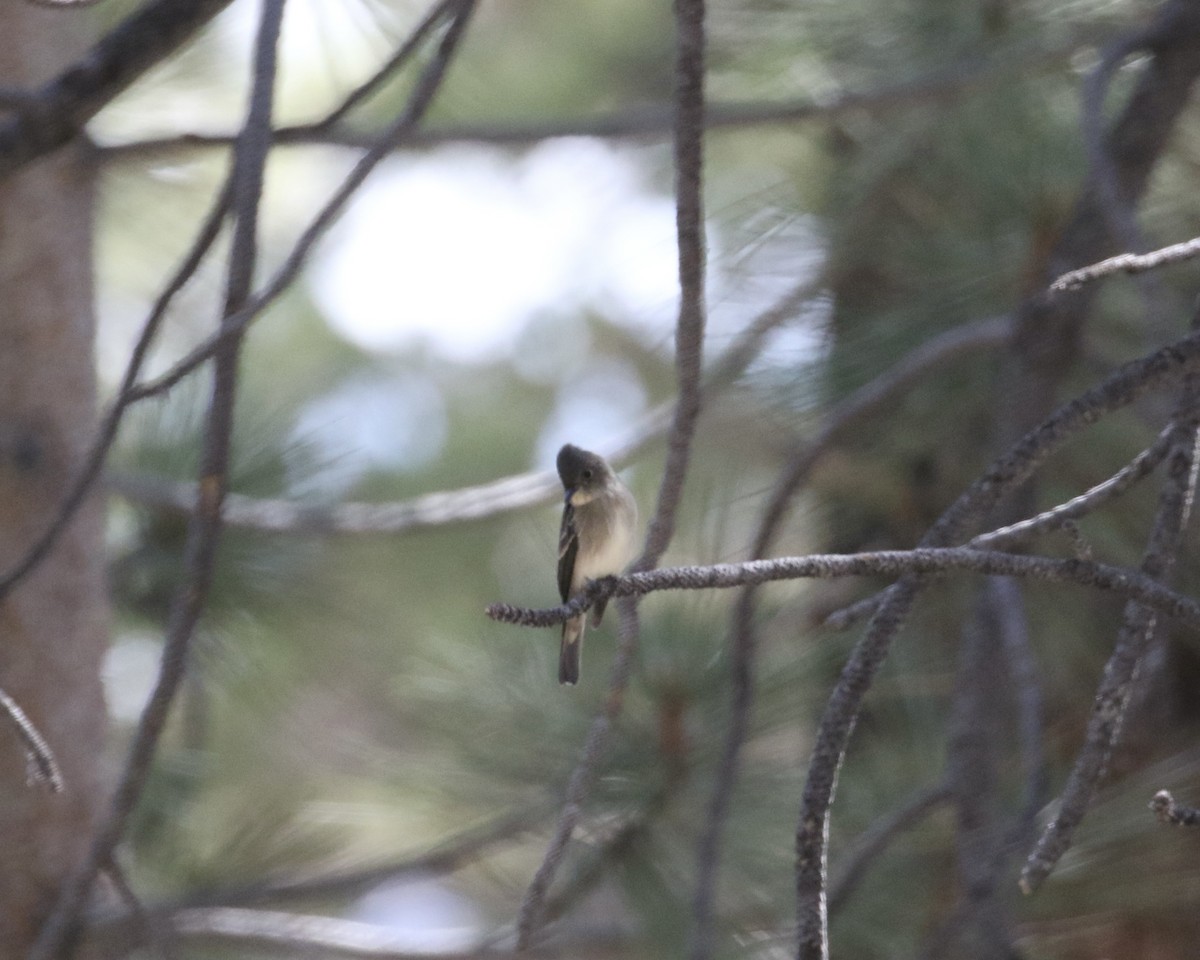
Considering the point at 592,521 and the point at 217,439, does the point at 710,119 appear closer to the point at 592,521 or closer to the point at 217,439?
the point at 592,521

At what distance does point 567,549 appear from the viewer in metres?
2.34

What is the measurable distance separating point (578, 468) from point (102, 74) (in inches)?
35.5

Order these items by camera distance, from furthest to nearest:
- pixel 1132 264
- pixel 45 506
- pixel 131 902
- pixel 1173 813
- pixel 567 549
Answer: pixel 567 549, pixel 45 506, pixel 131 902, pixel 1132 264, pixel 1173 813

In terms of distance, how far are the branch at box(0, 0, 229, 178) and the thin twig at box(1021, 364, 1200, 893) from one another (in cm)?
105

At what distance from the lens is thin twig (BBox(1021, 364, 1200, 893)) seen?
1129 mm

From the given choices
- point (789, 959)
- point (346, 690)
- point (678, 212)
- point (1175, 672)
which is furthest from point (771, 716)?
point (346, 690)

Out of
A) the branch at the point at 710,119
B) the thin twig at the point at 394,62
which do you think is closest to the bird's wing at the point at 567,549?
the branch at the point at 710,119

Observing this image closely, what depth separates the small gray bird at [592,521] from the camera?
219 centimetres

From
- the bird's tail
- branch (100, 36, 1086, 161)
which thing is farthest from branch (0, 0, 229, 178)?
the bird's tail

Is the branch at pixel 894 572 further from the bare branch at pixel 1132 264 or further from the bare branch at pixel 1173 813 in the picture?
the bare branch at pixel 1132 264

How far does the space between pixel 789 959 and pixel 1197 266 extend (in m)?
1.57

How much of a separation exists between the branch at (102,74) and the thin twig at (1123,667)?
1.05 meters

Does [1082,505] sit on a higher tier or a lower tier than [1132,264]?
lower

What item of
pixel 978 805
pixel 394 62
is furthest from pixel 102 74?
pixel 978 805
